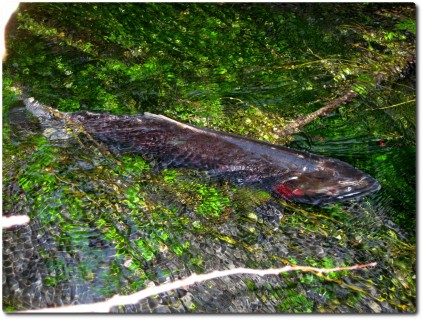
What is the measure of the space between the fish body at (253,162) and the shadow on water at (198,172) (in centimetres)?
8

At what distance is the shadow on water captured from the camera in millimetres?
2951

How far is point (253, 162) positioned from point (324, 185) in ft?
1.53

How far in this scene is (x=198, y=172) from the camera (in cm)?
354

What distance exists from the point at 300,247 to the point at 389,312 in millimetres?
593

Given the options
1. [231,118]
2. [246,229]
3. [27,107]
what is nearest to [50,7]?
[27,107]

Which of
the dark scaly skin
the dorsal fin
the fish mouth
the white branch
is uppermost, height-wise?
the dorsal fin

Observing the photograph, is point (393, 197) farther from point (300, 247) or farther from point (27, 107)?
point (27, 107)

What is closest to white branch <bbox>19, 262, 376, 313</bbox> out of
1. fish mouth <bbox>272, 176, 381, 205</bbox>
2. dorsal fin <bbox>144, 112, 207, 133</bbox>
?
fish mouth <bbox>272, 176, 381, 205</bbox>

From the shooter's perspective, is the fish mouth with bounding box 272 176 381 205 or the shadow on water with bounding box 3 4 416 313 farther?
the fish mouth with bounding box 272 176 381 205

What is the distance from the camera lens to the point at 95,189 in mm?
3375

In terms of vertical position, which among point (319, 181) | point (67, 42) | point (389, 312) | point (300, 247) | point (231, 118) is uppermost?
point (67, 42)

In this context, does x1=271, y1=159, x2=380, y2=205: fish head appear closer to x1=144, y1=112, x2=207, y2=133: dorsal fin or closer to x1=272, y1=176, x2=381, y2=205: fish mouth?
x1=272, y1=176, x2=381, y2=205: fish mouth

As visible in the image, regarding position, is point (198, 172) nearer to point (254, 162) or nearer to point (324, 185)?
point (254, 162)

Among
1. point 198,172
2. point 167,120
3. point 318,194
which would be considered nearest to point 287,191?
point 318,194
